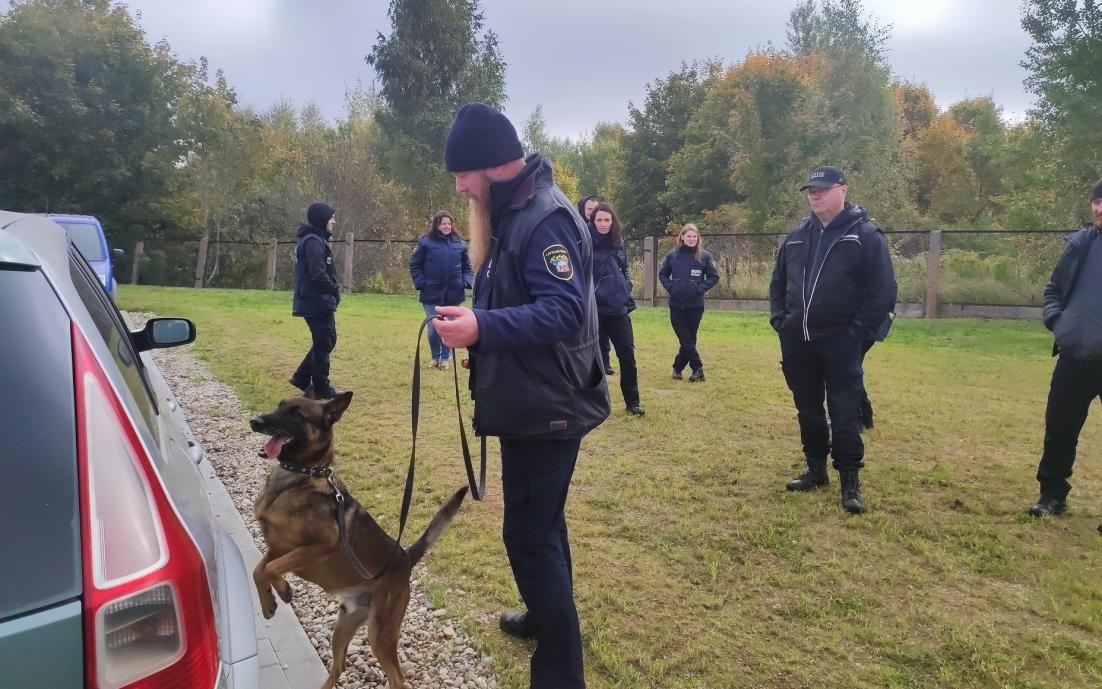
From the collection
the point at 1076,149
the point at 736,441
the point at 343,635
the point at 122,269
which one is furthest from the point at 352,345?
the point at 122,269

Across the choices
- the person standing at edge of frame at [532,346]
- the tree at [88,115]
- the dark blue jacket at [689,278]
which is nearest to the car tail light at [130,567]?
the person standing at edge of frame at [532,346]

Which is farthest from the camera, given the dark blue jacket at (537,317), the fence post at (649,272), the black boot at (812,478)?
the fence post at (649,272)

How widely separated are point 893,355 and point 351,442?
9.09 meters

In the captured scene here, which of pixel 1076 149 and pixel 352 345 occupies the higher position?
pixel 1076 149

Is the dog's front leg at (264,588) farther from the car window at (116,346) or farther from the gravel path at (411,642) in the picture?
the car window at (116,346)

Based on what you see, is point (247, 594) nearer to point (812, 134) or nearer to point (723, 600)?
point (723, 600)

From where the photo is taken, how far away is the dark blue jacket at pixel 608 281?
7328mm

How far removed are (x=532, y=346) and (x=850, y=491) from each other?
351 cm

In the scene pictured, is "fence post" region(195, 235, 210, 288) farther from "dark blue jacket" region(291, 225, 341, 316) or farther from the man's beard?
the man's beard

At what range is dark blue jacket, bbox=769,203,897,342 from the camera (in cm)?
474

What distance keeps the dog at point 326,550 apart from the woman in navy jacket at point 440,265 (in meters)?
6.39

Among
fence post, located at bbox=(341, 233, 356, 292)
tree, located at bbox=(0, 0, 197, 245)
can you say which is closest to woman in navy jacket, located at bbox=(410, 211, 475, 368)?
fence post, located at bbox=(341, 233, 356, 292)

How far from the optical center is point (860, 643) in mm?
3242

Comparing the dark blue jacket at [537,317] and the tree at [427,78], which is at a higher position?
the tree at [427,78]
